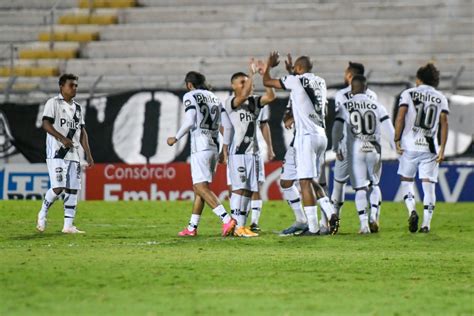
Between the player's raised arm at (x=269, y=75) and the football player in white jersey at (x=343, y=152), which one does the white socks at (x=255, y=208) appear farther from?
the player's raised arm at (x=269, y=75)

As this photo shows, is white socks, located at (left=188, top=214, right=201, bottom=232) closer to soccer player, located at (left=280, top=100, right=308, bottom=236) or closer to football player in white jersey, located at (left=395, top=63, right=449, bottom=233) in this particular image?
soccer player, located at (left=280, top=100, right=308, bottom=236)

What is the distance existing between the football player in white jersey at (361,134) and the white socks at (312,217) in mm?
1021

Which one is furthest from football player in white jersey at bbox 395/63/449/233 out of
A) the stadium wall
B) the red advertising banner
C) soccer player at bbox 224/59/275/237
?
the red advertising banner

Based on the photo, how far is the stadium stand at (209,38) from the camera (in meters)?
26.0

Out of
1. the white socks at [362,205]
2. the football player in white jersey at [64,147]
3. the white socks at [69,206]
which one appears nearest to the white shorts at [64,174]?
the football player in white jersey at [64,147]

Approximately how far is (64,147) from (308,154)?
295 centimetres

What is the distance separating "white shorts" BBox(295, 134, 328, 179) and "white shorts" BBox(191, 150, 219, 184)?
1.02 meters

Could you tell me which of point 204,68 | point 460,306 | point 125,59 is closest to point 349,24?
point 204,68

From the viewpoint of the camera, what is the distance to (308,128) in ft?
45.9

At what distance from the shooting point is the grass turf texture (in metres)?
7.75

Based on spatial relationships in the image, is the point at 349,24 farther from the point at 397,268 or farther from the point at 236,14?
the point at 397,268

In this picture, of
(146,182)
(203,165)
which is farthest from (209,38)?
(203,165)

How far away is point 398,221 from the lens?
1736cm

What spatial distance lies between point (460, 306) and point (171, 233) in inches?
288
